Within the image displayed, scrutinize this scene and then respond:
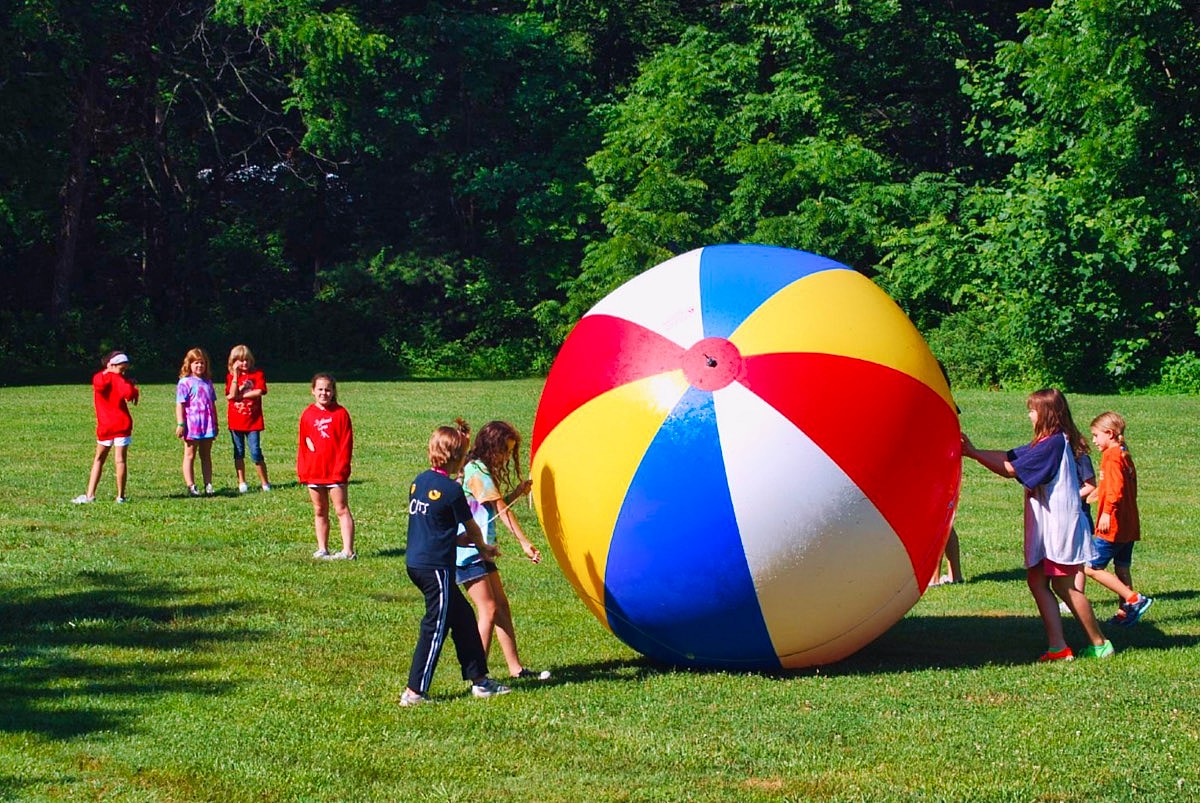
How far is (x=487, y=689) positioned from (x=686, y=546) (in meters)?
1.32

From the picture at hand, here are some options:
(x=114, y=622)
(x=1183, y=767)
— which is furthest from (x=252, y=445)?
(x=1183, y=767)

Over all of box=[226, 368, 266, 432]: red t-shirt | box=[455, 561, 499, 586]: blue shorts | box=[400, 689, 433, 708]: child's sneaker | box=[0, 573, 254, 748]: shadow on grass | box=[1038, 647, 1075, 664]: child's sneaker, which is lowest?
box=[0, 573, 254, 748]: shadow on grass

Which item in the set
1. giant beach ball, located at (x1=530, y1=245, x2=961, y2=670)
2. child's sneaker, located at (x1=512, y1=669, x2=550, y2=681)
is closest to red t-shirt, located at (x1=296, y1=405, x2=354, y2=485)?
child's sneaker, located at (x1=512, y1=669, x2=550, y2=681)

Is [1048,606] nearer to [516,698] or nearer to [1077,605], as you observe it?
[1077,605]

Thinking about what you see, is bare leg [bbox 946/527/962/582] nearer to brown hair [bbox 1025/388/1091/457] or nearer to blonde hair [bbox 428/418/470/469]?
brown hair [bbox 1025/388/1091/457]

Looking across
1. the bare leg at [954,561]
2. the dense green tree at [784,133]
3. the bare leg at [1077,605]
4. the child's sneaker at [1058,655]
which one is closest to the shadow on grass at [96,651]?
the child's sneaker at [1058,655]

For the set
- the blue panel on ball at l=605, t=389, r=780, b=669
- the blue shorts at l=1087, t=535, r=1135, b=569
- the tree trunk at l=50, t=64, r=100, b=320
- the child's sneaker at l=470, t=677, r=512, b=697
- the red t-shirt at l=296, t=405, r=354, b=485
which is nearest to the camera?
the blue panel on ball at l=605, t=389, r=780, b=669

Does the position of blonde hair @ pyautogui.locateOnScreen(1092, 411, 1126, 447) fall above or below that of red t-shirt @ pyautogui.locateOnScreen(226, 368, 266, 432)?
above

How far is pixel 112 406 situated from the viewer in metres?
14.4

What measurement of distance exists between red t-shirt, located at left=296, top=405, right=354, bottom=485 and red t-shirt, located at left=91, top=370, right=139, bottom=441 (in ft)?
11.6

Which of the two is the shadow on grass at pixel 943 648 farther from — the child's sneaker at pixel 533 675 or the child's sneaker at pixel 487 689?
the child's sneaker at pixel 487 689

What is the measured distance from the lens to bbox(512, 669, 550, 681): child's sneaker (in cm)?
766

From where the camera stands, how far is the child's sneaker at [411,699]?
7.05 metres

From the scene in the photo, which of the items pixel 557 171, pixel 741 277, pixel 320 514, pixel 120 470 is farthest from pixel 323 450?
pixel 557 171
